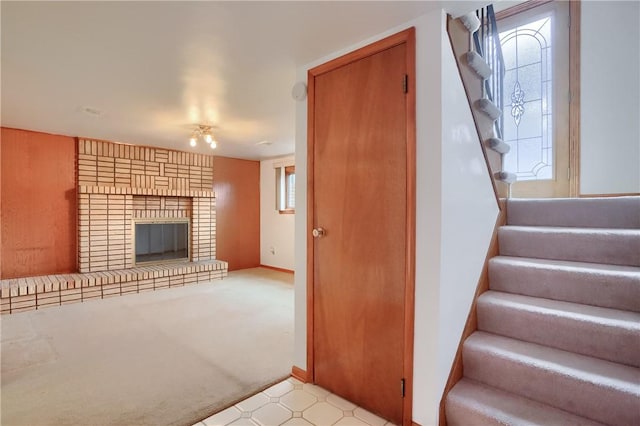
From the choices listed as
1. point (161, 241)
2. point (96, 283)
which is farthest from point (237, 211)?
point (96, 283)

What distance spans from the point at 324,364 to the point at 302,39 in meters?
1.95

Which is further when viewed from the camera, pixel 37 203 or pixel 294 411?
pixel 37 203

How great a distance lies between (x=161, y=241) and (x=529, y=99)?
5.12 metres

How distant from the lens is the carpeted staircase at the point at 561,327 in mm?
1427

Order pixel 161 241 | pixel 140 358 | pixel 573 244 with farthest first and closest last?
pixel 161 241 < pixel 140 358 < pixel 573 244

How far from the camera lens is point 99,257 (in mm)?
4383

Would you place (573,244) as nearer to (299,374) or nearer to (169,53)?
(299,374)

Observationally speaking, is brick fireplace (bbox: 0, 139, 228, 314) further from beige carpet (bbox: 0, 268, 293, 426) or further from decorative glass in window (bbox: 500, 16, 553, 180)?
decorative glass in window (bbox: 500, 16, 553, 180)

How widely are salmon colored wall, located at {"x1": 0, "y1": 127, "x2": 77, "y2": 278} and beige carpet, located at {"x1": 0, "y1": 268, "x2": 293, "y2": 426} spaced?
0.82 m

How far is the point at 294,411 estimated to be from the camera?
6.01 feet

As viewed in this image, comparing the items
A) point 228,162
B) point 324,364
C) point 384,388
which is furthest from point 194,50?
point 228,162

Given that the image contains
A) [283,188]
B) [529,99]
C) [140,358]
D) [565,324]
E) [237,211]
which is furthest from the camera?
[237,211]

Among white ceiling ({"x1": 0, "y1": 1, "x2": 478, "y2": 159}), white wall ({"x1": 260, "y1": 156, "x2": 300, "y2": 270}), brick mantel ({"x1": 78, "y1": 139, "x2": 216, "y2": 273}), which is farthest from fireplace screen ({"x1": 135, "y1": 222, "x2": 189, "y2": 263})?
white ceiling ({"x1": 0, "y1": 1, "x2": 478, "y2": 159})

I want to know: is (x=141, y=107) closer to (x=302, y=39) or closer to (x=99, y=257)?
(x=302, y=39)
